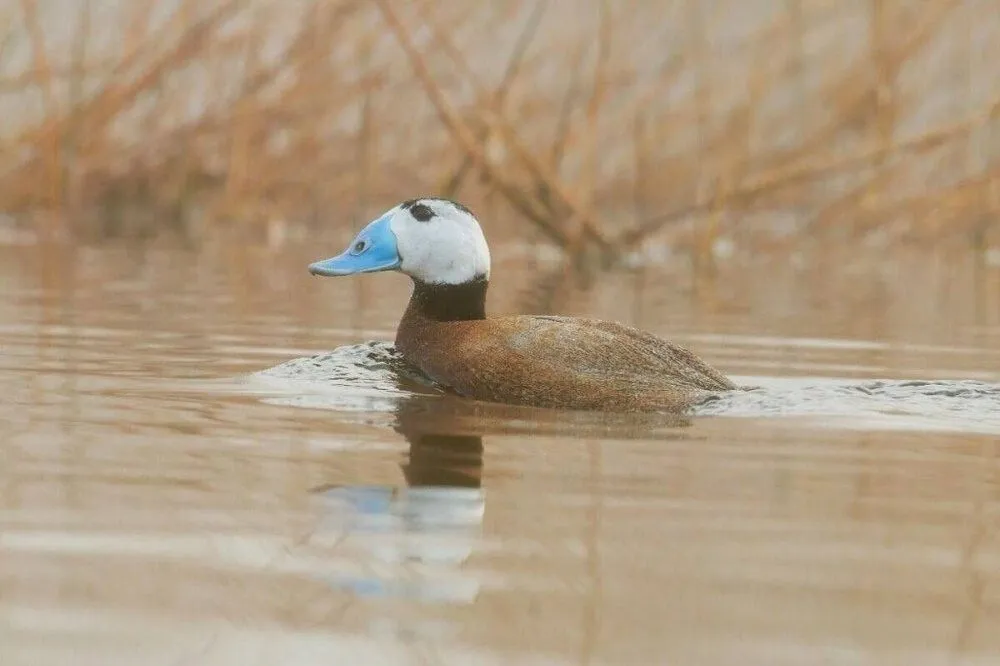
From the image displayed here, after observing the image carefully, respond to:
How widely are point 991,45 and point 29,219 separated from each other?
7.38m

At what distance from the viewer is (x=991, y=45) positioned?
45.3 ft

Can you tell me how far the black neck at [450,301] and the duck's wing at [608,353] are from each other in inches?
21.2

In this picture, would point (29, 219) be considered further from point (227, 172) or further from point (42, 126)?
point (42, 126)

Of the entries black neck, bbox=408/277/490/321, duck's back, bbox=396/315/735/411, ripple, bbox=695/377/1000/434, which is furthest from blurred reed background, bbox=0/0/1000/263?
duck's back, bbox=396/315/735/411

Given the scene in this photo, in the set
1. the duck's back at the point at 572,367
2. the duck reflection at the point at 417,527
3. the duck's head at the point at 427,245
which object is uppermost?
the duck's head at the point at 427,245

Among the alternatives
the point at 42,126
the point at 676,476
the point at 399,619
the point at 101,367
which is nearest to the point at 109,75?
the point at 42,126

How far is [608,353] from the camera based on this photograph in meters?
5.49

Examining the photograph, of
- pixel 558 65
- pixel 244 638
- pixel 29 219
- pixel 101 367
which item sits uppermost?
pixel 558 65

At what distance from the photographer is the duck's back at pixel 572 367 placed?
533 cm

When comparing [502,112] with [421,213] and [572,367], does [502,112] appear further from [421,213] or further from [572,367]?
[572,367]

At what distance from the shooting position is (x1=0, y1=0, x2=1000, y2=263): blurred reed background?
37.2 ft

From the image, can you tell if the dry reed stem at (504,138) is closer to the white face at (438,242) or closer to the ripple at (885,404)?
the white face at (438,242)

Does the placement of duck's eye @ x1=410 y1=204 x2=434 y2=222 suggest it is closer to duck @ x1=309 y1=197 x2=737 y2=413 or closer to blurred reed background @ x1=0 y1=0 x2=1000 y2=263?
duck @ x1=309 y1=197 x2=737 y2=413

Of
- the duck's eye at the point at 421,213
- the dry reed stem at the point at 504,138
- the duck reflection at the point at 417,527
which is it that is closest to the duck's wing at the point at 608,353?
the duck's eye at the point at 421,213
